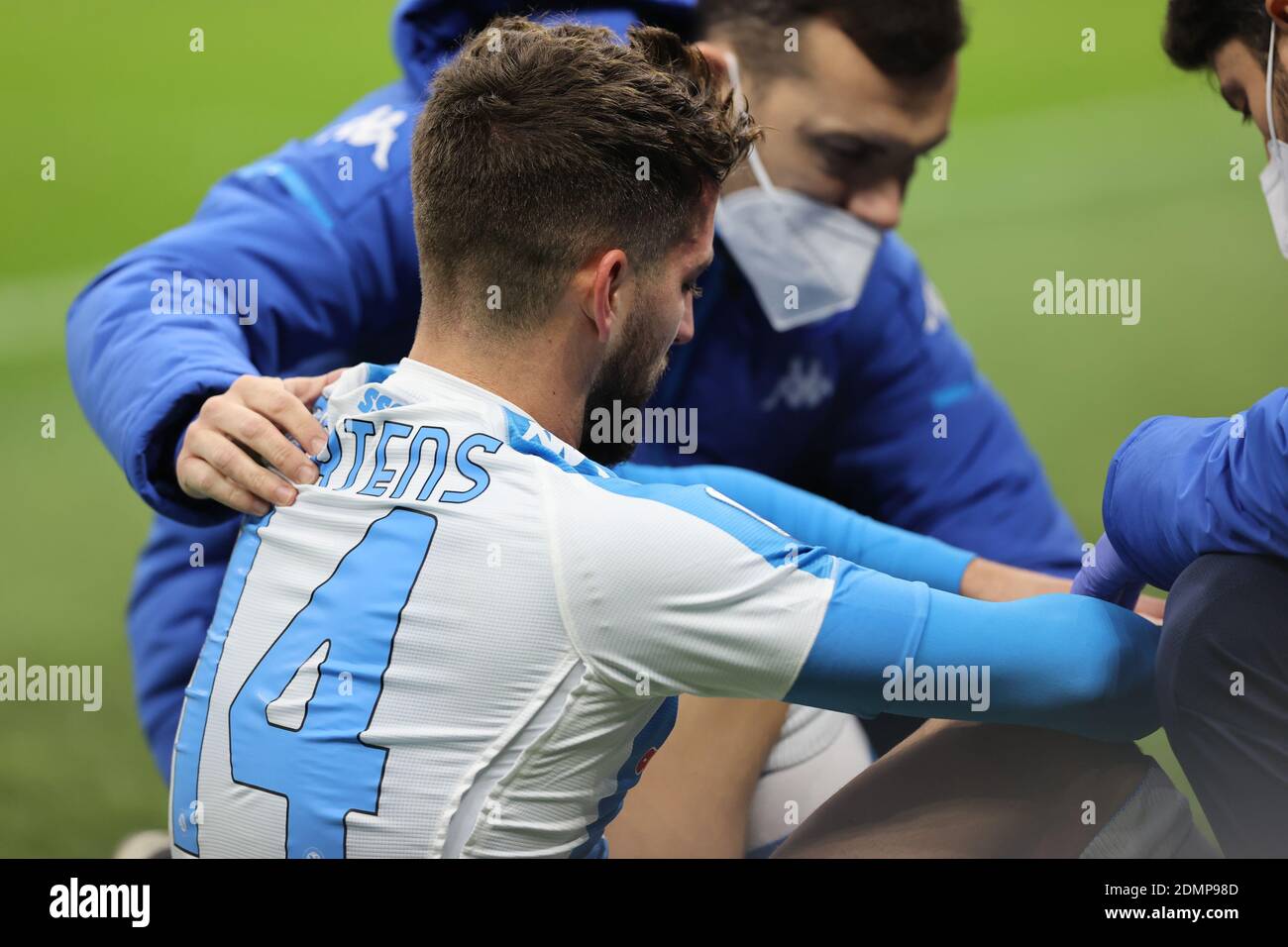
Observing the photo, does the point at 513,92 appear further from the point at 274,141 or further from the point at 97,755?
the point at 274,141

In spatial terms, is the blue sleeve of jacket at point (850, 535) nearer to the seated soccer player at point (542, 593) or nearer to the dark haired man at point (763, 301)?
the dark haired man at point (763, 301)

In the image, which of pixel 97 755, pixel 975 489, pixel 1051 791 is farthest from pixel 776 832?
pixel 97 755

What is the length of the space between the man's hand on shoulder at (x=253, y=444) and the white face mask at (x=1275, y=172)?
0.89 metres

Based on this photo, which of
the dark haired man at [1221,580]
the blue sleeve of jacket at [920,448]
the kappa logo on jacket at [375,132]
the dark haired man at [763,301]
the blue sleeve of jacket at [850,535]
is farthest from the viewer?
the blue sleeve of jacket at [920,448]

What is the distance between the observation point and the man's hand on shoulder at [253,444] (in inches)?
42.4

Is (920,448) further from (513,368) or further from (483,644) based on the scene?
(483,644)

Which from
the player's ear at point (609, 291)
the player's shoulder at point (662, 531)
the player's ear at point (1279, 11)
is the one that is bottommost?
the player's shoulder at point (662, 531)

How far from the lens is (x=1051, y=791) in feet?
3.80

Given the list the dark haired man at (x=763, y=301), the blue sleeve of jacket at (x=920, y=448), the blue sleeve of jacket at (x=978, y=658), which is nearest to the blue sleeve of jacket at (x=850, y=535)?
the dark haired man at (x=763, y=301)

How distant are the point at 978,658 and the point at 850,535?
0.46m

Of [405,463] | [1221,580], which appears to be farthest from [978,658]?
[405,463]

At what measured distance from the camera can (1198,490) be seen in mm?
1063

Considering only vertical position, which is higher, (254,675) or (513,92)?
(513,92)
